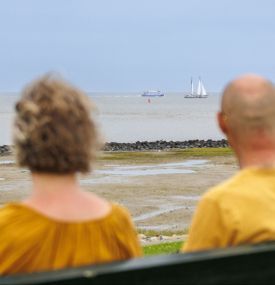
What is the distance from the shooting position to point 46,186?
302cm

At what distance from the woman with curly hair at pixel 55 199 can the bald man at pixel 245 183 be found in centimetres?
35

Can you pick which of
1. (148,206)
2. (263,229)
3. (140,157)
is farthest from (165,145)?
(263,229)

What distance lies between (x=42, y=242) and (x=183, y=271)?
59 centimetres

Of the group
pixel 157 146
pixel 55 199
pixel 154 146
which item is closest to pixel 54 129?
pixel 55 199

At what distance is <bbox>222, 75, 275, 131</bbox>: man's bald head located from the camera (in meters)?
3.26

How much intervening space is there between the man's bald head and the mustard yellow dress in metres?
0.76

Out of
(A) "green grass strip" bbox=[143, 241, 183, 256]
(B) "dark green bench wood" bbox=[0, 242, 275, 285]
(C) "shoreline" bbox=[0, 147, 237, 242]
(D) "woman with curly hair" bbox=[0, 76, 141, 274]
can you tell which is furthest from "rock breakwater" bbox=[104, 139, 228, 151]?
(B) "dark green bench wood" bbox=[0, 242, 275, 285]

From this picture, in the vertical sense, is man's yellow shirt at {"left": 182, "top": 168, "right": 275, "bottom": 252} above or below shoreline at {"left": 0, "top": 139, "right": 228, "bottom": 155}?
above

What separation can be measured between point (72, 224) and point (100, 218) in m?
0.14

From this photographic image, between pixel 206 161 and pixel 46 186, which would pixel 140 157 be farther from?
pixel 46 186

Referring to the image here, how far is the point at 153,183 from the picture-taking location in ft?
92.0

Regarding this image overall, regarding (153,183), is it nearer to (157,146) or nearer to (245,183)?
(245,183)

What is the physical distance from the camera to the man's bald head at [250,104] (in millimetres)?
3258

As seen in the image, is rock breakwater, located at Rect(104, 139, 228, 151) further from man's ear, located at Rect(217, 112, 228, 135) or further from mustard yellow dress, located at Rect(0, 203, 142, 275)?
mustard yellow dress, located at Rect(0, 203, 142, 275)
